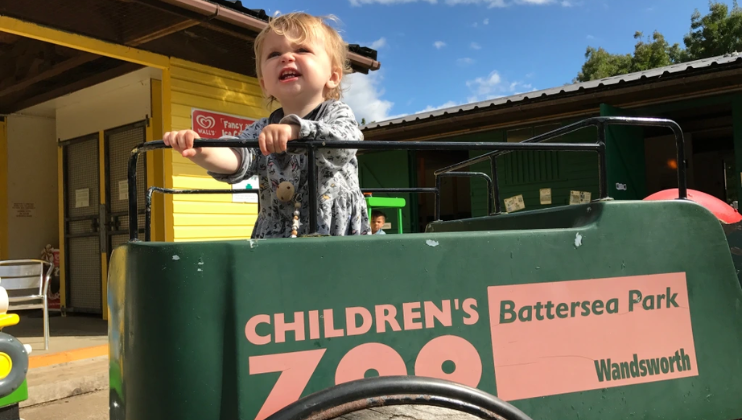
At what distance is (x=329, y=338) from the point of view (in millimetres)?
1253

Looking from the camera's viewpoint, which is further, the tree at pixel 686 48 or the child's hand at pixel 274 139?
the tree at pixel 686 48

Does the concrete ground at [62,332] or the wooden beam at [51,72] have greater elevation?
the wooden beam at [51,72]

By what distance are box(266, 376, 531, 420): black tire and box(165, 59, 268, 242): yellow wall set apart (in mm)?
5203

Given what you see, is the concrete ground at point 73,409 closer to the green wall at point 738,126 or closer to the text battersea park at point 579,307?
the text battersea park at point 579,307

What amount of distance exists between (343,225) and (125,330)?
2.69 ft

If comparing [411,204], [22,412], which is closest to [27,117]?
[22,412]

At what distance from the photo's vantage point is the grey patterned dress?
5.95 ft

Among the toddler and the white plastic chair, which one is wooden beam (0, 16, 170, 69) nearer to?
the white plastic chair

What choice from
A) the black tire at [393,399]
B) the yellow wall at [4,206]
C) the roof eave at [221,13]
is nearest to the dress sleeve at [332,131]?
the black tire at [393,399]

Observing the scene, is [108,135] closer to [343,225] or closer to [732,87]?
[343,225]

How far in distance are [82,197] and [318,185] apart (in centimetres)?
709

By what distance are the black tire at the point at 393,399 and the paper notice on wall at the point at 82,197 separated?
24.8 ft

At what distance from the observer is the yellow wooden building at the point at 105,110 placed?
518 centimetres

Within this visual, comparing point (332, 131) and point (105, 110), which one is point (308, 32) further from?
point (105, 110)
